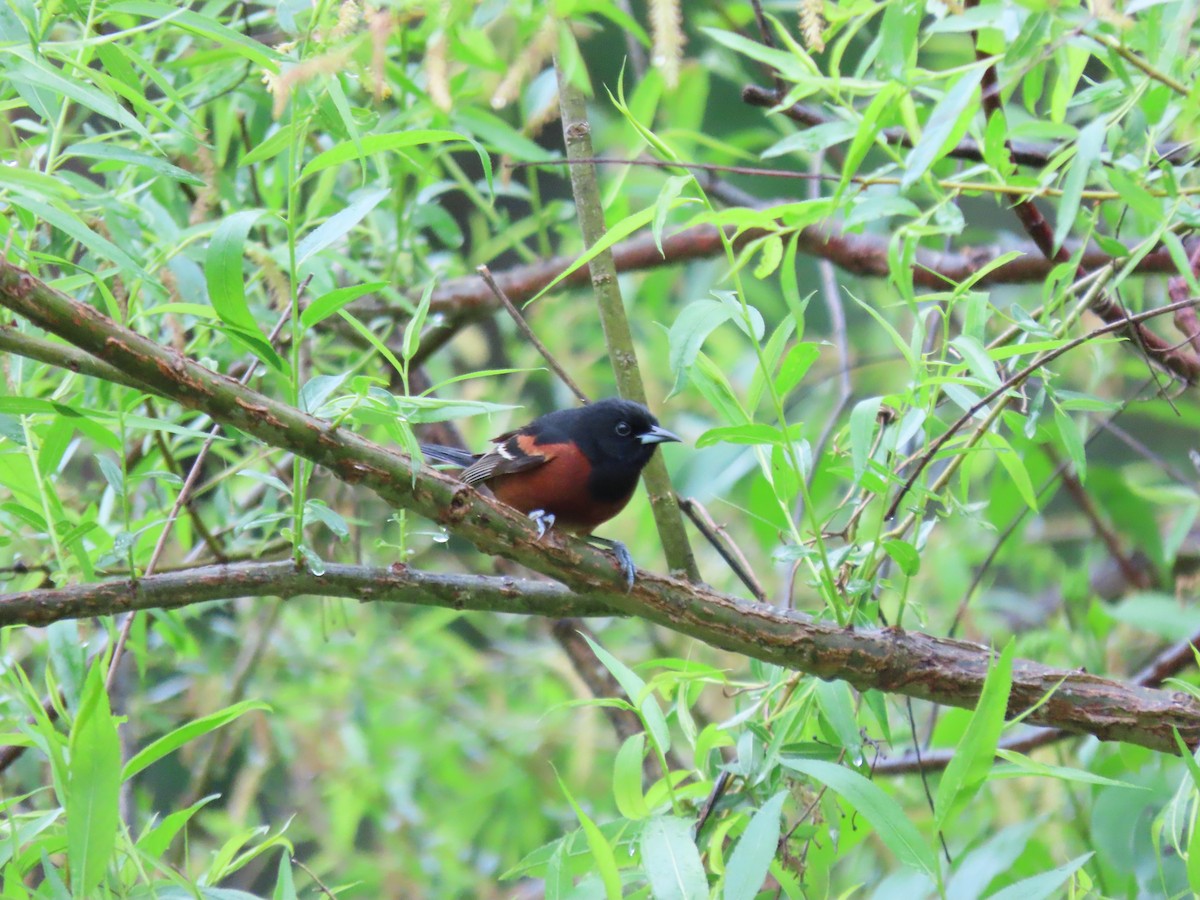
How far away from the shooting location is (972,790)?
2.09 meters

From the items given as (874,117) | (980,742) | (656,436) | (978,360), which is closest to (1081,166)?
(874,117)

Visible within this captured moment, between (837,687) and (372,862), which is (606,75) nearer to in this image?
(372,862)

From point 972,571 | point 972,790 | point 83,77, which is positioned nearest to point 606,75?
point 972,571

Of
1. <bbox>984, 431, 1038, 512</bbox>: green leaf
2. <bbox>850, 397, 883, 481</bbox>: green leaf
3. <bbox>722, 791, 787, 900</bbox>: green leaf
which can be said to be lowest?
<bbox>722, 791, 787, 900</bbox>: green leaf

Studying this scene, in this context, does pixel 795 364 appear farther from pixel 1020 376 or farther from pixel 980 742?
pixel 980 742

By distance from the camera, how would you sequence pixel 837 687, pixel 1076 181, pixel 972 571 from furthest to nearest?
pixel 972 571 → pixel 837 687 → pixel 1076 181

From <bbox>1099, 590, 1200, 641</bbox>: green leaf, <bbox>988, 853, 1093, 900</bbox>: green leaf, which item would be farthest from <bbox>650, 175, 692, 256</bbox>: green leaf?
<bbox>1099, 590, 1200, 641</bbox>: green leaf

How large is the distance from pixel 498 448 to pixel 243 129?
5.44 ft

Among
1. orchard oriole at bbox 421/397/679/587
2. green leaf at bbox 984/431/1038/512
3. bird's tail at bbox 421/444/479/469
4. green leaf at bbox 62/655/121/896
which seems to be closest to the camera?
green leaf at bbox 62/655/121/896

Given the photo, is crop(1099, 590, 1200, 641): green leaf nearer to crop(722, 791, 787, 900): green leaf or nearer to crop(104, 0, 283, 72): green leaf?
crop(722, 791, 787, 900): green leaf

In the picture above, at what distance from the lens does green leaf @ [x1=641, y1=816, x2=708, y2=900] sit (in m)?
2.10

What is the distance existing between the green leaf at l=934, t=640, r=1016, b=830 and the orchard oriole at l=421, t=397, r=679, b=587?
2.13 metres

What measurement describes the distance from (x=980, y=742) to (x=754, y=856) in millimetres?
456

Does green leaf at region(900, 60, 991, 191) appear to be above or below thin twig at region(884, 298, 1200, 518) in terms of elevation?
above
